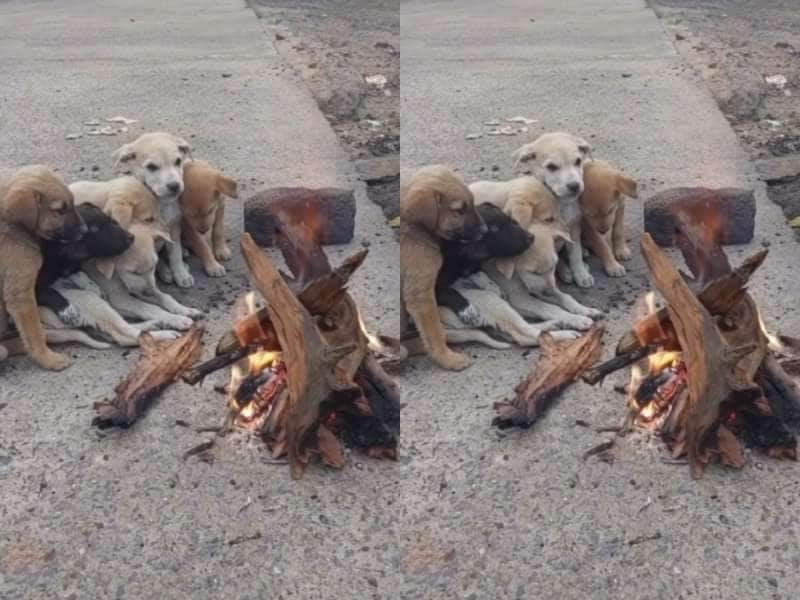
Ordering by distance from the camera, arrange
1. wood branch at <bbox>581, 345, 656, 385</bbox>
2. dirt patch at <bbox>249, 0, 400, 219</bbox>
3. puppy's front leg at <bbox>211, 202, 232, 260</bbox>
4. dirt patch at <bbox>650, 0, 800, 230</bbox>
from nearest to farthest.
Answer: wood branch at <bbox>581, 345, 656, 385</bbox> < puppy's front leg at <bbox>211, 202, 232, 260</bbox> < dirt patch at <bbox>650, 0, 800, 230</bbox> < dirt patch at <bbox>249, 0, 400, 219</bbox>

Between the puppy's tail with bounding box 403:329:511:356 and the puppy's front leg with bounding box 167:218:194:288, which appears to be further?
the puppy's front leg with bounding box 167:218:194:288

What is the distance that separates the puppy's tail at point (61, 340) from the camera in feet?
16.9

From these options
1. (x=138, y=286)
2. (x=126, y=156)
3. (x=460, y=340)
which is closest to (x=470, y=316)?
(x=460, y=340)

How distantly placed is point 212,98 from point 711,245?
5.57 meters

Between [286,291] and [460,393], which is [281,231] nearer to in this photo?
[286,291]

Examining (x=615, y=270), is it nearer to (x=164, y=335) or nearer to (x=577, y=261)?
(x=577, y=261)

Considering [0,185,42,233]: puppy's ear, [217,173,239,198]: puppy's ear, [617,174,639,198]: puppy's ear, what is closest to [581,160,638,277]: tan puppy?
[617,174,639,198]: puppy's ear

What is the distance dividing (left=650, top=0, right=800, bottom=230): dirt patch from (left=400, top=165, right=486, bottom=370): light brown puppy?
2639 millimetres

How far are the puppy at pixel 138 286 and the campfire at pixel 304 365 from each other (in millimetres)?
566

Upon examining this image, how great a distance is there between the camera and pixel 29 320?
5.03 meters

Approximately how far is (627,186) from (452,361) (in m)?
1.36

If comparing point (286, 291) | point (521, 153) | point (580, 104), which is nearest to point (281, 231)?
point (286, 291)

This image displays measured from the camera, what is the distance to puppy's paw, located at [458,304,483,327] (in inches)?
188

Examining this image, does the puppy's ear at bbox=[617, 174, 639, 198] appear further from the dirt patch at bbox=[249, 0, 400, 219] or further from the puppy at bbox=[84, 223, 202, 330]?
the puppy at bbox=[84, 223, 202, 330]
